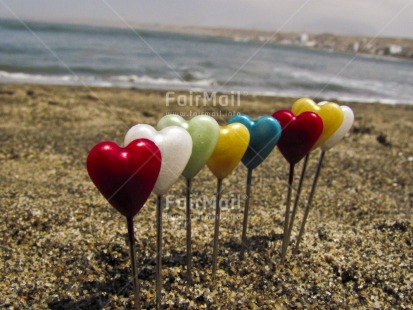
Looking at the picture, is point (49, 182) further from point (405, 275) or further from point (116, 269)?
point (405, 275)

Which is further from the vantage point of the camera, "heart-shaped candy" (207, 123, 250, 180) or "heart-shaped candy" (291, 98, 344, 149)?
"heart-shaped candy" (291, 98, 344, 149)

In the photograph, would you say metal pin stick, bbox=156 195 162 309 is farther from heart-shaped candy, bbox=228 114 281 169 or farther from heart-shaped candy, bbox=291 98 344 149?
heart-shaped candy, bbox=291 98 344 149

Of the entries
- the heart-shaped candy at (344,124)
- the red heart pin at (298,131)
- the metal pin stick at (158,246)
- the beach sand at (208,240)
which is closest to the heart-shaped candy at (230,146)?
the red heart pin at (298,131)

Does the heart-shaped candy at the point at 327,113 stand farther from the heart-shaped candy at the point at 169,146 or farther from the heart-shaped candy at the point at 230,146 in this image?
the heart-shaped candy at the point at 169,146

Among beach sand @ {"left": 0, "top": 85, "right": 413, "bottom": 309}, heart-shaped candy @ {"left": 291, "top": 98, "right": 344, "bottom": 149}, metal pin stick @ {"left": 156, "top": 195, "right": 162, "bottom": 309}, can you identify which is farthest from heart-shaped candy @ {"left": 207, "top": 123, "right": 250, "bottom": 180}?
beach sand @ {"left": 0, "top": 85, "right": 413, "bottom": 309}

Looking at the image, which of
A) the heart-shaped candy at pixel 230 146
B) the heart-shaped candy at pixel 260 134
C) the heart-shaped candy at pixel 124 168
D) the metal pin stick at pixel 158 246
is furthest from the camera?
the heart-shaped candy at pixel 260 134
